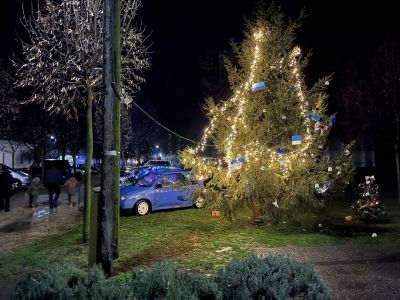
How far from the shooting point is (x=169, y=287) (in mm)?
4086

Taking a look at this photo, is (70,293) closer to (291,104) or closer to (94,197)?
(94,197)

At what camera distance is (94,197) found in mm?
7016

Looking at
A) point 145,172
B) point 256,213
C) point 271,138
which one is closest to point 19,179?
point 145,172

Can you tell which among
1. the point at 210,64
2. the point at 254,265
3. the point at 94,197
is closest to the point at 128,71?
the point at 94,197

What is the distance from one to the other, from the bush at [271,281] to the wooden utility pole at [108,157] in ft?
9.71

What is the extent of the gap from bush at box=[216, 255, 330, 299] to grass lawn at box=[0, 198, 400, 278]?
128 inches

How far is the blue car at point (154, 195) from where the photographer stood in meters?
15.2

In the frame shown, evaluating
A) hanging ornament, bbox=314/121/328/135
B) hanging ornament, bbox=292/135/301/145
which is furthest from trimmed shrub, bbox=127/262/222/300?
hanging ornament, bbox=314/121/328/135

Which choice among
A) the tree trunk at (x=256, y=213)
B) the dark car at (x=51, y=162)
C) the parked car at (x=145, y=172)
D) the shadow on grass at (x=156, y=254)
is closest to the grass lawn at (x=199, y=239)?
the shadow on grass at (x=156, y=254)

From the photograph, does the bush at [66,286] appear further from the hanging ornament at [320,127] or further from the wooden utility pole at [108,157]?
the hanging ornament at [320,127]

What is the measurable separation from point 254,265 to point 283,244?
18.1 ft

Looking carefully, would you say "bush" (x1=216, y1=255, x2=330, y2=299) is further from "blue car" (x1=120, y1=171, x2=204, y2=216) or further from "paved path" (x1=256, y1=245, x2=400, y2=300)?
"blue car" (x1=120, y1=171, x2=204, y2=216)

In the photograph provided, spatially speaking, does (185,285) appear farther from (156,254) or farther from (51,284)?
(156,254)

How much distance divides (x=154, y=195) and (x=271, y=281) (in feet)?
38.2
